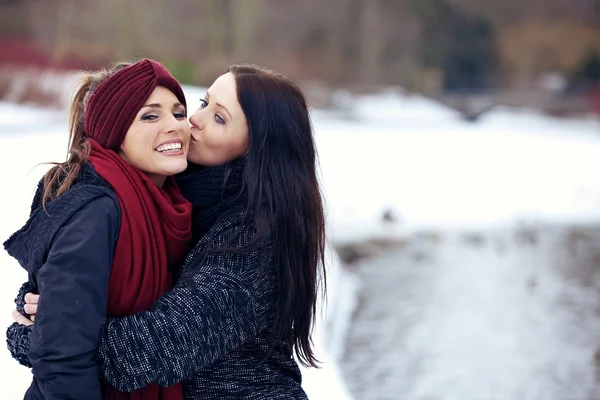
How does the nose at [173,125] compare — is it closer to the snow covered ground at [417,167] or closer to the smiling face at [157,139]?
the smiling face at [157,139]

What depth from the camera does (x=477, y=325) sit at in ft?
20.7

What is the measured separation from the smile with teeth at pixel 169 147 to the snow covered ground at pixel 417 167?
3689 mm

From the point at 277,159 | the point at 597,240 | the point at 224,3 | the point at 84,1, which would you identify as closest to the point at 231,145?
the point at 277,159

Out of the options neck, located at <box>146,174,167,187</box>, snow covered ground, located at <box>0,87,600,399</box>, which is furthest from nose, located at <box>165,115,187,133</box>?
snow covered ground, located at <box>0,87,600,399</box>

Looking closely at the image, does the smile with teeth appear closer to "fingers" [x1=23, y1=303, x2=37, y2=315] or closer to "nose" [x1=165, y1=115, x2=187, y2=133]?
"nose" [x1=165, y1=115, x2=187, y2=133]

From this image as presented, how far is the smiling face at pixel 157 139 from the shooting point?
183 centimetres

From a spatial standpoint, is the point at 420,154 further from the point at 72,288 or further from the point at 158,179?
the point at 72,288

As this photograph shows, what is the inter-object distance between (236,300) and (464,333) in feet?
15.3

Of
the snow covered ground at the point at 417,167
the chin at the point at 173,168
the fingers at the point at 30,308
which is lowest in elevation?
the snow covered ground at the point at 417,167

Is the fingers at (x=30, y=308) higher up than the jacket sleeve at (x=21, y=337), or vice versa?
the fingers at (x=30, y=308)

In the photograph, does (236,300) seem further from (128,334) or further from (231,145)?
(231,145)

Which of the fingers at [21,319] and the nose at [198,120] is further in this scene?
the nose at [198,120]

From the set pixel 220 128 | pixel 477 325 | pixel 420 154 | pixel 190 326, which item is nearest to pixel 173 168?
pixel 220 128

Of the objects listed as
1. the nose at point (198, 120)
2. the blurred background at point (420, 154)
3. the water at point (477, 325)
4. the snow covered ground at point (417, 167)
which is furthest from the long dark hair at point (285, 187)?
the snow covered ground at point (417, 167)
